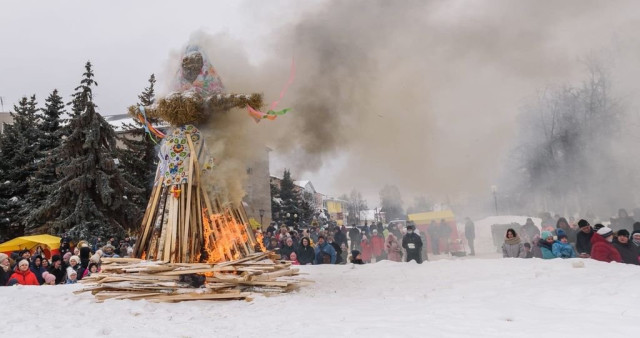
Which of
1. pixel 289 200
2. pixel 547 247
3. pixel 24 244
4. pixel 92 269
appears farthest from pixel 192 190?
pixel 289 200

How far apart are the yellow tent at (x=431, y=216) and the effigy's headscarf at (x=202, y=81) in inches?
542

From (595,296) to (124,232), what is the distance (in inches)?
770

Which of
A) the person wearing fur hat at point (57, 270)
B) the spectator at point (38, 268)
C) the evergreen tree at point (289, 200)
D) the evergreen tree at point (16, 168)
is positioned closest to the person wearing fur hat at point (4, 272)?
the spectator at point (38, 268)

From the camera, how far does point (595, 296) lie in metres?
4.55

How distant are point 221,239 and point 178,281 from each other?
884 mm

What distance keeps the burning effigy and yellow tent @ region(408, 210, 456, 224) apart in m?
13.2

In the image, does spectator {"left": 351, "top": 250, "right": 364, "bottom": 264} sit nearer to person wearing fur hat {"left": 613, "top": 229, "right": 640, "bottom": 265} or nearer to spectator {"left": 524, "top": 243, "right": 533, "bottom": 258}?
spectator {"left": 524, "top": 243, "right": 533, "bottom": 258}

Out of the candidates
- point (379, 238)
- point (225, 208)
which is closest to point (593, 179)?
point (379, 238)

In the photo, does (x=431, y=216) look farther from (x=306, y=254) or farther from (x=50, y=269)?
(x=50, y=269)

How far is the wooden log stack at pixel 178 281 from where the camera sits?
572 cm

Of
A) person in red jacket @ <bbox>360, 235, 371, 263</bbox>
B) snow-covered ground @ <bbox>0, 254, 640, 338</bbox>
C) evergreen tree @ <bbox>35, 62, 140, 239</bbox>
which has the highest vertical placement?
evergreen tree @ <bbox>35, 62, 140, 239</bbox>

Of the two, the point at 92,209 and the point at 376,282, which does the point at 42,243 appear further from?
the point at 376,282

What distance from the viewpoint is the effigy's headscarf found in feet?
23.6

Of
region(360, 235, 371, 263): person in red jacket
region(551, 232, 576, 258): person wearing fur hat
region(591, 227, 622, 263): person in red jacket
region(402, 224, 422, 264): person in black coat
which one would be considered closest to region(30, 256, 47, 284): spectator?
region(402, 224, 422, 264): person in black coat
